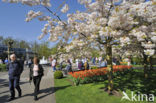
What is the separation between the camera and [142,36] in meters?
3.43

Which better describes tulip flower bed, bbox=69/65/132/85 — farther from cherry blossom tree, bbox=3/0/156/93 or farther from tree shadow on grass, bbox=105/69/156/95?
cherry blossom tree, bbox=3/0/156/93

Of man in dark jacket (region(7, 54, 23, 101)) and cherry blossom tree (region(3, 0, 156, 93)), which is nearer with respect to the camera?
cherry blossom tree (region(3, 0, 156, 93))

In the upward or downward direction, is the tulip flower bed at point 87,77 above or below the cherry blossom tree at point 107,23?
below

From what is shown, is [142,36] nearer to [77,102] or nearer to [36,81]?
[77,102]

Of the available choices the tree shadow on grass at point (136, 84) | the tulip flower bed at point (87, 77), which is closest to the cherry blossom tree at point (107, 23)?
the tree shadow on grass at point (136, 84)

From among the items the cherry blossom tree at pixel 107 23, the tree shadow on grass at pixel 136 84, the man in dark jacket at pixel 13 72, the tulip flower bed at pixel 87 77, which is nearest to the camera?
the cherry blossom tree at pixel 107 23

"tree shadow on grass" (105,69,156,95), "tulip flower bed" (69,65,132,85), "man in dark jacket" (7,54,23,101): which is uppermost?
"man in dark jacket" (7,54,23,101)

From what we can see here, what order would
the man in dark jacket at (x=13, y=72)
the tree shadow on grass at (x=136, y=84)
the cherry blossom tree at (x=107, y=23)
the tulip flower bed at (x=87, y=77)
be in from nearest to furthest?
1. the cherry blossom tree at (x=107, y=23)
2. the man in dark jacket at (x=13, y=72)
3. the tree shadow on grass at (x=136, y=84)
4. the tulip flower bed at (x=87, y=77)

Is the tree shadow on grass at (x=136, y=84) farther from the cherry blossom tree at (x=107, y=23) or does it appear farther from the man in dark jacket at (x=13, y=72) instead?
the man in dark jacket at (x=13, y=72)

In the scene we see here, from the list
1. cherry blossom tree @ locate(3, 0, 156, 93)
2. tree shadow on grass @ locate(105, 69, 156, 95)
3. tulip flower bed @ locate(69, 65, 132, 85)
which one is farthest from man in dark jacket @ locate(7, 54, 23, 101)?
tree shadow on grass @ locate(105, 69, 156, 95)

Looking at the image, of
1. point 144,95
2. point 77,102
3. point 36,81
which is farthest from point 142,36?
point 36,81

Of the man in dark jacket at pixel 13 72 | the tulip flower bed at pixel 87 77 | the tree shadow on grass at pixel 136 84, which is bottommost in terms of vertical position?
the tree shadow on grass at pixel 136 84

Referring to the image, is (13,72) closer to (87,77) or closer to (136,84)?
(87,77)

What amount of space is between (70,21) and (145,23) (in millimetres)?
2736
